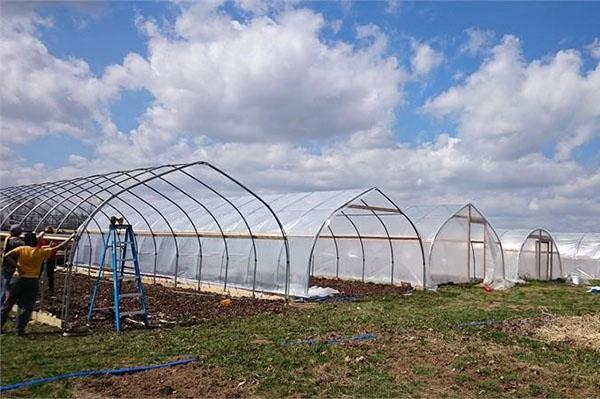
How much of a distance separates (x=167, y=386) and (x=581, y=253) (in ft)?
91.8

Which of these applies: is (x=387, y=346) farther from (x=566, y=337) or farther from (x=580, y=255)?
(x=580, y=255)

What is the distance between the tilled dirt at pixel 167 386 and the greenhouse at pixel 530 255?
22.3 m

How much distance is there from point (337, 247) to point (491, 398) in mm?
16880

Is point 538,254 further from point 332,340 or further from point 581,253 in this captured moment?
point 332,340

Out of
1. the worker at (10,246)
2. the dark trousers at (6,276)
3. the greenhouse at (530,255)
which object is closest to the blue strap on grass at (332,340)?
the worker at (10,246)

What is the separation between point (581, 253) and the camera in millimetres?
29062

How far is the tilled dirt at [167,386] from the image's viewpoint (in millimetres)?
6344

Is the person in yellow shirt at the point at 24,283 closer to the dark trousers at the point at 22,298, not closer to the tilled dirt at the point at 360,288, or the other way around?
the dark trousers at the point at 22,298

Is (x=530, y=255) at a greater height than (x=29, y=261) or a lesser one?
greater

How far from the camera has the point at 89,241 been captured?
82.4ft

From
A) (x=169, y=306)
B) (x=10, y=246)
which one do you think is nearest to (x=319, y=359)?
(x=169, y=306)

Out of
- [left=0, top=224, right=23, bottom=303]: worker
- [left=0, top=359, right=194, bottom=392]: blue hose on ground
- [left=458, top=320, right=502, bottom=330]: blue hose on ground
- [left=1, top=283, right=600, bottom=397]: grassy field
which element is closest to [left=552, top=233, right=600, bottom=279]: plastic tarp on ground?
[left=1, top=283, right=600, bottom=397]: grassy field

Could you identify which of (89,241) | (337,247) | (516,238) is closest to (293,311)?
(337,247)

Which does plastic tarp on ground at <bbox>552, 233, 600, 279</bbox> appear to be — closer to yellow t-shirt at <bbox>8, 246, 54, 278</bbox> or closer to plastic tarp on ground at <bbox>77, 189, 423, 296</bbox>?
plastic tarp on ground at <bbox>77, 189, 423, 296</bbox>
